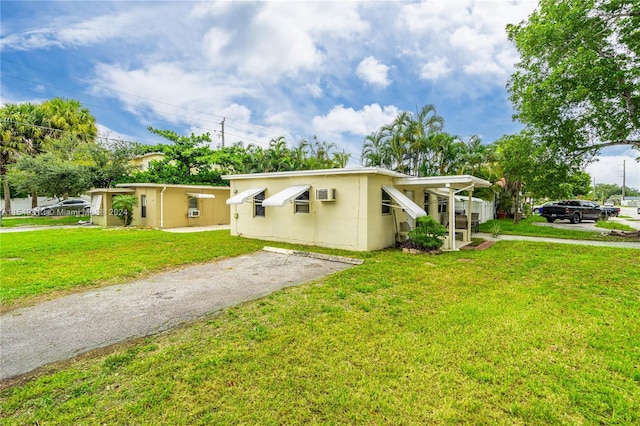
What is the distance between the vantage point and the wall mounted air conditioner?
36.0 ft

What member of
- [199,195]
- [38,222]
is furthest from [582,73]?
[38,222]

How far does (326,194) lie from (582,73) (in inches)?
495

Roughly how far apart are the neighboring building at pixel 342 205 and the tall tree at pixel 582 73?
20.3 feet

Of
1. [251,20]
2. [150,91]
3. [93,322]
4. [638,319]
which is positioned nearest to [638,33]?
[638,319]

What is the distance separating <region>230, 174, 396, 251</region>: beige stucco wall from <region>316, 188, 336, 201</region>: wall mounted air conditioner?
195 mm

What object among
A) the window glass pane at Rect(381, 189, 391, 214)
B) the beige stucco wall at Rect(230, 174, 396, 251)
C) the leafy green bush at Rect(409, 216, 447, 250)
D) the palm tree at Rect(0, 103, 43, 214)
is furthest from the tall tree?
the palm tree at Rect(0, 103, 43, 214)

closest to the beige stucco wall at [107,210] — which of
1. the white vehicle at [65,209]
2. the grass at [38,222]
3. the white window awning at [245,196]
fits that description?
the grass at [38,222]

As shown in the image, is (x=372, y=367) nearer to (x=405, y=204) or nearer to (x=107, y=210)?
(x=405, y=204)

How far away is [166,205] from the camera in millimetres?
18609

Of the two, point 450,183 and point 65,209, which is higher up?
point 450,183

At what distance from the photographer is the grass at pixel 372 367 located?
8.55 feet

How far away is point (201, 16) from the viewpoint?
12.1 meters

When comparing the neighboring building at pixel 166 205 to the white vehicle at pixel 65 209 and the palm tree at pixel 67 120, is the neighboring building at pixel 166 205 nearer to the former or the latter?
the white vehicle at pixel 65 209

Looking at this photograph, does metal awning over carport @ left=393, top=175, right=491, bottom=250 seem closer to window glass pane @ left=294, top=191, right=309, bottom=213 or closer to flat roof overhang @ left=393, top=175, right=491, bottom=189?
flat roof overhang @ left=393, top=175, right=491, bottom=189
